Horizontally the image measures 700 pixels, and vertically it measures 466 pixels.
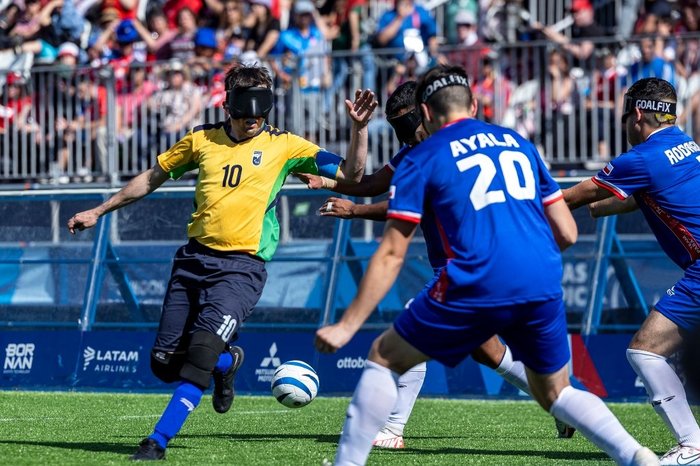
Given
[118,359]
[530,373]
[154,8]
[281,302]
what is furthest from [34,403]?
[154,8]

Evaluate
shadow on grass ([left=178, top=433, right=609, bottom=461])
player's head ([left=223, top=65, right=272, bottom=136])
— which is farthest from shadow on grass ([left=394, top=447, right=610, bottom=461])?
player's head ([left=223, top=65, right=272, bottom=136])

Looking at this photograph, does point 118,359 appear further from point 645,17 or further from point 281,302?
point 645,17

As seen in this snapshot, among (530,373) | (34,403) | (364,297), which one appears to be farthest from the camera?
(34,403)

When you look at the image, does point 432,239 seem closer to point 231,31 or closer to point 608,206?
point 608,206

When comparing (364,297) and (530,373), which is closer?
(364,297)

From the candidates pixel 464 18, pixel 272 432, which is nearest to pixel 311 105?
pixel 464 18

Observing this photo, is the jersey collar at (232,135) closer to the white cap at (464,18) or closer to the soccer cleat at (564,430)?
the soccer cleat at (564,430)

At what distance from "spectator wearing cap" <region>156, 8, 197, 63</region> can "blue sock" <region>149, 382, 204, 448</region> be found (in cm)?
1083

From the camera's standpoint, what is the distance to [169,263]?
14.3 metres

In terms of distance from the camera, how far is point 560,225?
6.51m

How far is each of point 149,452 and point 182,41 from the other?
37.9 feet

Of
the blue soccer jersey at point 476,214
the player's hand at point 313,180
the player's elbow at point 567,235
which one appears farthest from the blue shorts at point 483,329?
the player's hand at point 313,180

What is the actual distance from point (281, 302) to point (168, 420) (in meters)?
6.27

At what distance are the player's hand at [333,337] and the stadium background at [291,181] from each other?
703 centimetres
